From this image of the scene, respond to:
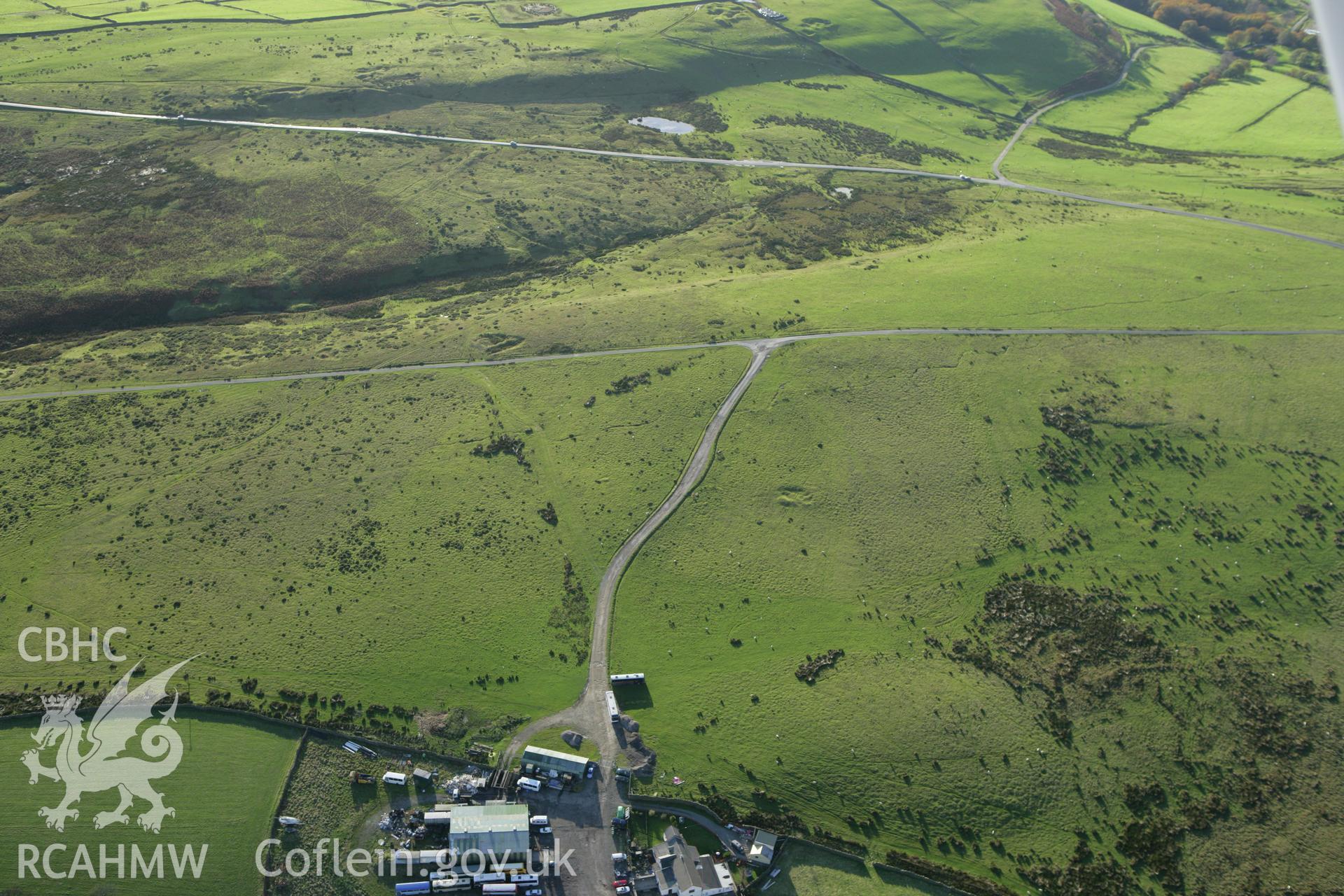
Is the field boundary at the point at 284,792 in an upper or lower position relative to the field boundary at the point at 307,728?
lower

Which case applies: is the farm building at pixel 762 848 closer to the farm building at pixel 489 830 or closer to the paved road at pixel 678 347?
the farm building at pixel 489 830

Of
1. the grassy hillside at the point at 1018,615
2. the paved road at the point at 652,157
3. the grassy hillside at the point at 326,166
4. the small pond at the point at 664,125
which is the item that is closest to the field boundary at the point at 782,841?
the grassy hillside at the point at 1018,615

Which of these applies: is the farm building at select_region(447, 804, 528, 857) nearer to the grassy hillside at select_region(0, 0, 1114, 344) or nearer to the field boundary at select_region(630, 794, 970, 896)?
the field boundary at select_region(630, 794, 970, 896)

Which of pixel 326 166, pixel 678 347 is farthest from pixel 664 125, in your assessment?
pixel 678 347

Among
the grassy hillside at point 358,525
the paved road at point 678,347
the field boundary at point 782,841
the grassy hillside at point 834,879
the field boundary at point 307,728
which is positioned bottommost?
the grassy hillside at point 834,879

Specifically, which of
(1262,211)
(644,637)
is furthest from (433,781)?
(1262,211)

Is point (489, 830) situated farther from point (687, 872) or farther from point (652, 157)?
point (652, 157)
